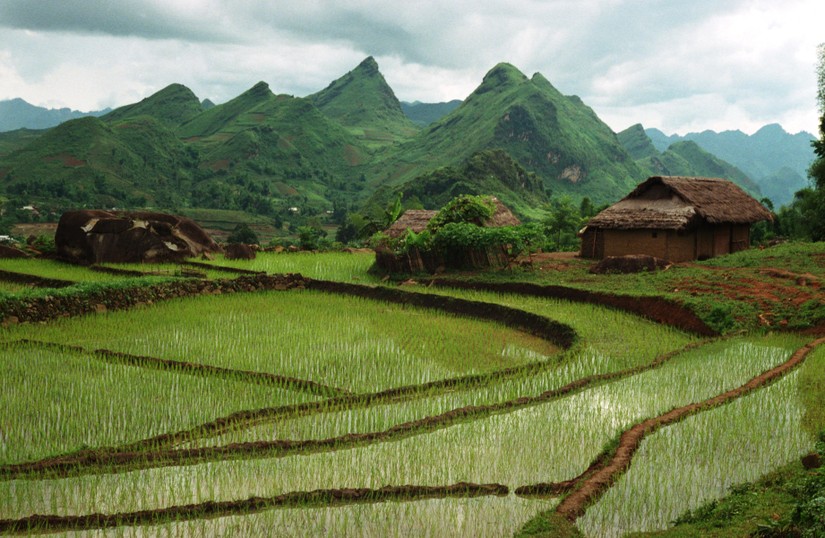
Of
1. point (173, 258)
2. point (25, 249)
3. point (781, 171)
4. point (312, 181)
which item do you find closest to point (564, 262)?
point (173, 258)

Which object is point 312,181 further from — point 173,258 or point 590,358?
point 590,358

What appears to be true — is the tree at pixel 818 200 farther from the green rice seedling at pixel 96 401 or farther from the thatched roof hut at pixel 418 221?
the green rice seedling at pixel 96 401

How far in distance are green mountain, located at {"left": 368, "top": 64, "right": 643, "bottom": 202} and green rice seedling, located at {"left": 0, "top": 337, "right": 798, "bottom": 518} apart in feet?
270

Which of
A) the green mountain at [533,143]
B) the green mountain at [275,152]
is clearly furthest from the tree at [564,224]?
the green mountain at [533,143]

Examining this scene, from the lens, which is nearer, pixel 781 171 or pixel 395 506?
pixel 395 506

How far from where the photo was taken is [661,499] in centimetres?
473

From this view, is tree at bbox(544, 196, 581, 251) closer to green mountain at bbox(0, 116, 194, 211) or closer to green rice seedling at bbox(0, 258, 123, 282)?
green rice seedling at bbox(0, 258, 123, 282)

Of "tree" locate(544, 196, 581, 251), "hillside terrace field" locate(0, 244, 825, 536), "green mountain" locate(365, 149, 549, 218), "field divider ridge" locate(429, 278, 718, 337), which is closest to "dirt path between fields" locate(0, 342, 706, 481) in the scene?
"hillside terrace field" locate(0, 244, 825, 536)

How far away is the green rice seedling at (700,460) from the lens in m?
4.50

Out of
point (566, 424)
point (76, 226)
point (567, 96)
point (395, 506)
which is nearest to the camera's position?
point (395, 506)

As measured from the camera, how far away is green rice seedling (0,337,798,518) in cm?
480

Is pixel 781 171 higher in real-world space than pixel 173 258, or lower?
higher

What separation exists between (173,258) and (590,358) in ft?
45.2

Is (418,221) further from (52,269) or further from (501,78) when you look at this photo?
(501,78)
